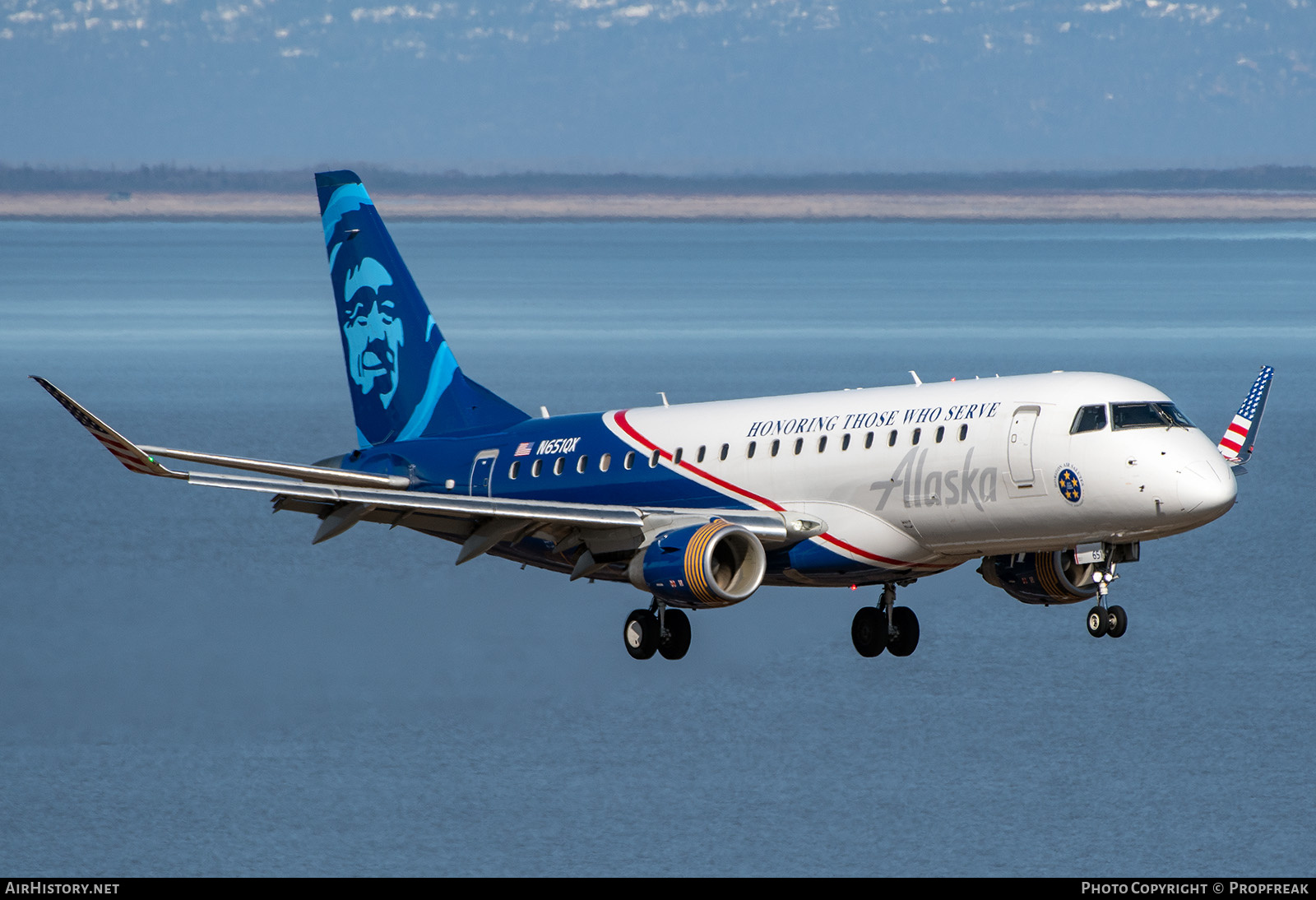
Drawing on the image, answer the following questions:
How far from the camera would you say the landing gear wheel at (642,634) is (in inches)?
2069

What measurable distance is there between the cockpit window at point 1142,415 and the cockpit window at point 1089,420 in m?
0.25

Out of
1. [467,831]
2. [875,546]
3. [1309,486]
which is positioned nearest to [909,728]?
[467,831]

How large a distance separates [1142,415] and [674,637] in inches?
537

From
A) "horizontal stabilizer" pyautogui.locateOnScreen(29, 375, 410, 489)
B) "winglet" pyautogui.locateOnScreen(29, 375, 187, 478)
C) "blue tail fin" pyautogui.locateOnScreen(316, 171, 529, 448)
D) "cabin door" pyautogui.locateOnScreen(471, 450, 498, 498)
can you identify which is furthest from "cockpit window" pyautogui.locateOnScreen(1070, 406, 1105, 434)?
"winglet" pyautogui.locateOnScreen(29, 375, 187, 478)

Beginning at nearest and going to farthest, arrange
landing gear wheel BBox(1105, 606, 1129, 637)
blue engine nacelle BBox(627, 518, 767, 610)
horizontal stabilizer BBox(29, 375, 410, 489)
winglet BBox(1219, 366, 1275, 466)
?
horizontal stabilizer BBox(29, 375, 410, 489) < landing gear wheel BBox(1105, 606, 1129, 637) < blue engine nacelle BBox(627, 518, 767, 610) < winglet BBox(1219, 366, 1275, 466)

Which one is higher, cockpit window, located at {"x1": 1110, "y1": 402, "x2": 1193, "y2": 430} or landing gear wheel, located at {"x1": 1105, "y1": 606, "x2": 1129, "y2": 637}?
cockpit window, located at {"x1": 1110, "y1": 402, "x2": 1193, "y2": 430}

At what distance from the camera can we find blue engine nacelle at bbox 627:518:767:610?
49000mm

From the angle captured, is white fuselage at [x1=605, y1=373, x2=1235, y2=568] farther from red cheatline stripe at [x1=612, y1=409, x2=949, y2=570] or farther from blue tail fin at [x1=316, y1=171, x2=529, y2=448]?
blue tail fin at [x1=316, y1=171, x2=529, y2=448]

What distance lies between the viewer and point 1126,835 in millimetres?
121062

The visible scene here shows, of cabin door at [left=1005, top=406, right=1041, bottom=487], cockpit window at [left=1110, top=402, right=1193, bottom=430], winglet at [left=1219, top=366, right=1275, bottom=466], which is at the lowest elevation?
cabin door at [left=1005, top=406, right=1041, bottom=487]

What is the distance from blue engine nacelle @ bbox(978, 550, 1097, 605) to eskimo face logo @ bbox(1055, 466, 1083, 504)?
3.44m

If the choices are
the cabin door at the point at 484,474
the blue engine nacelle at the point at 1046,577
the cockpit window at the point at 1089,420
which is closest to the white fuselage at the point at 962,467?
the cockpit window at the point at 1089,420

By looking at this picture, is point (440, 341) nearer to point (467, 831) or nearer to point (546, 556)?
point (546, 556)

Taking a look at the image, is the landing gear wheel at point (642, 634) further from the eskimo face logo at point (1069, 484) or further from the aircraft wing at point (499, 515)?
the eskimo face logo at point (1069, 484)
